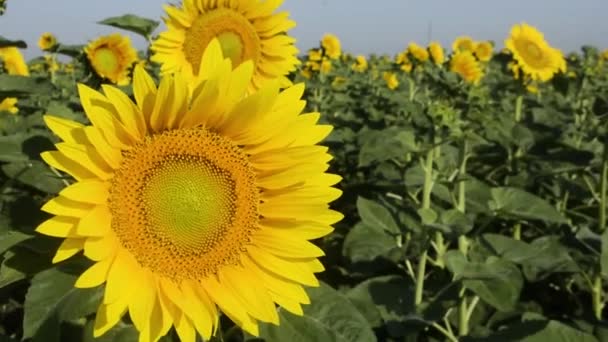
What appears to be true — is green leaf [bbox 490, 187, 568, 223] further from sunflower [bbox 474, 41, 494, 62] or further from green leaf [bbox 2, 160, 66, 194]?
sunflower [bbox 474, 41, 494, 62]

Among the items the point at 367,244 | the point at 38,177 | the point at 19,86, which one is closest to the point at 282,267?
the point at 38,177

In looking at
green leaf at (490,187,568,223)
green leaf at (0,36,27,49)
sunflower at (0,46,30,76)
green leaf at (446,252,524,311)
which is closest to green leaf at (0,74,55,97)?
green leaf at (0,36,27,49)

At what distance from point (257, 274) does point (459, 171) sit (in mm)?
2146

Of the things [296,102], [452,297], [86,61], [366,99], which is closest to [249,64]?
[296,102]

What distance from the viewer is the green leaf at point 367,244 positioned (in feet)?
10.2

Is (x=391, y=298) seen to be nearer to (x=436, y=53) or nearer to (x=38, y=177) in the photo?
(x=38, y=177)

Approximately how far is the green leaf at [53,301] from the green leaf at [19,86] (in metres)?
0.69

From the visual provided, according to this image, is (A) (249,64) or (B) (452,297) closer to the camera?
(A) (249,64)

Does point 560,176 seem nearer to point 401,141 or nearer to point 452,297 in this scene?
point 401,141

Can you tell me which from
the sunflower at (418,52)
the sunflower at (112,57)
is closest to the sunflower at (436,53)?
the sunflower at (418,52)

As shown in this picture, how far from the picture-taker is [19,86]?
1.95m

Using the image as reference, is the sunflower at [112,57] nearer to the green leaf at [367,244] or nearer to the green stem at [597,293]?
the green leaf at [367,244]

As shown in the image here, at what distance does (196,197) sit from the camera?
1.48 metres

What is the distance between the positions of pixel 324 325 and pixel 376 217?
165cm
